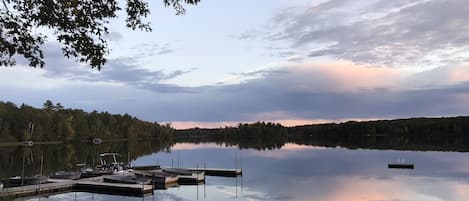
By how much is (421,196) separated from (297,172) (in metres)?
19.0

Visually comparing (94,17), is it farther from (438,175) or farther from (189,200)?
(438,175)

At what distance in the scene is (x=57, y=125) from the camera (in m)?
128

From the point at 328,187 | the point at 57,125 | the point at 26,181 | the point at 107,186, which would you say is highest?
the point at 57,125

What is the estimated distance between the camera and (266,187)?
35.6m

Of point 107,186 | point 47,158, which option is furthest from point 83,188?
point 47,158

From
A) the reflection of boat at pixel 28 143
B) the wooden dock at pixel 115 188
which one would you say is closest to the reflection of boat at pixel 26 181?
the wooden dock at pixel 115 188

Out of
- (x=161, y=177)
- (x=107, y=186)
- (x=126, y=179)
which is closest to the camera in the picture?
(x=107, y=186)

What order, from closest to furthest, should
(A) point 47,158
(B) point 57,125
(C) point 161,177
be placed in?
(C) point 161,177 < (A) point 47,158 < (B) point 57,125

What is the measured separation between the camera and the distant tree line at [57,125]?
116 metres

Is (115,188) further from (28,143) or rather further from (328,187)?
(28,143)

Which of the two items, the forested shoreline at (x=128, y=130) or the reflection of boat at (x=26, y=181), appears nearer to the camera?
the reflection of boat at (x=26, y=181)

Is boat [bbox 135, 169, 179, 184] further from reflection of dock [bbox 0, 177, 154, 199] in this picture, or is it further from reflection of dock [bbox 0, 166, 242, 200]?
reflection of dock [bbox 0, 177, 154, 199]

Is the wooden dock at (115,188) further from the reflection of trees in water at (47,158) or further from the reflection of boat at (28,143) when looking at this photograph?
the reflection of boat at (28,143)

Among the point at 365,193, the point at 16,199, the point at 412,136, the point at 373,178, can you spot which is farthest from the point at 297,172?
the point at 412,136
